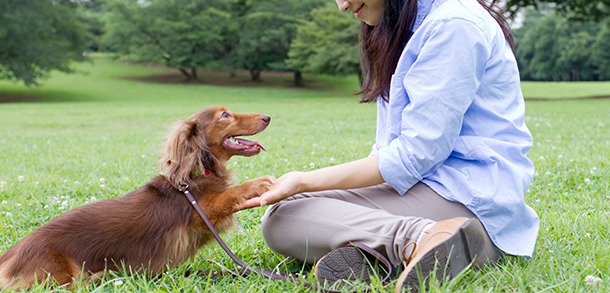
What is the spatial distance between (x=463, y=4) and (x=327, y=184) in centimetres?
98

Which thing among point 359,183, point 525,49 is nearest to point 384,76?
point 359,183

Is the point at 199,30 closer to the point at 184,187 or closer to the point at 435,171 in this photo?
the point at 184,187

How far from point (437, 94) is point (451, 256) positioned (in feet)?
2.14

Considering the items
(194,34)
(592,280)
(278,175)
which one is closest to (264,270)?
(592,280)

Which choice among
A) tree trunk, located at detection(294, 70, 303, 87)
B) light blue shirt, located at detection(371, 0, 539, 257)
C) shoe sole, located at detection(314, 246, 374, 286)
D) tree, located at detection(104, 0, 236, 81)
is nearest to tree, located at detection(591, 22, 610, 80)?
tree trunk, located at detection(294, 70, 303, 87)

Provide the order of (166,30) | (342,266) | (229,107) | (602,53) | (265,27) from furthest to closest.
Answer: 1. (602,53)
2. (265,27)
3. (166,30)
4. (229,107)
5. (342,266)

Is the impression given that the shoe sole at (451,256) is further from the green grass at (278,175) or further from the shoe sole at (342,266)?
the shoe sole at (342,266)

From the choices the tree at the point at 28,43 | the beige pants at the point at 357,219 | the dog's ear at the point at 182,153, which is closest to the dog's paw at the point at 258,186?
the beige pants at the point at 357,219

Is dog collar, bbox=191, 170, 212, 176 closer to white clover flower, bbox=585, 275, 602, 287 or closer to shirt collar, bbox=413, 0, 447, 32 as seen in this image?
shirt collar, bbox=413, 0, 447, 32

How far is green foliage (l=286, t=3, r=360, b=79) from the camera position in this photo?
92.8 ft

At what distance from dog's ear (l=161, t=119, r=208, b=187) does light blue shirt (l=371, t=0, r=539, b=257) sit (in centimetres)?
108

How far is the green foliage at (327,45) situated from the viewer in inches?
1114

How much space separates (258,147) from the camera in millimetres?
2561

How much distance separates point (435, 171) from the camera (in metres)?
1.96
